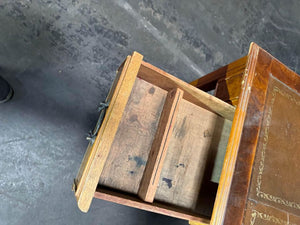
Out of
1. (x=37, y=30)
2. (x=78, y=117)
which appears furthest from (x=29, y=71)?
(x=78, y=117)

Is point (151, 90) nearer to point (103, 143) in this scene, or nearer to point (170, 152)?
point (170, 152)

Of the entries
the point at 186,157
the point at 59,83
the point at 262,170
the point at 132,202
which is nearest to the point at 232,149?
the point at 262,170

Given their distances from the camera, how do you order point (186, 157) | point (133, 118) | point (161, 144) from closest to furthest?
point (161, 144)
point (133, 118)
point (186, 157)

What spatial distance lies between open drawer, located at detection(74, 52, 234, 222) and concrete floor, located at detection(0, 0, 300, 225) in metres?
0.59

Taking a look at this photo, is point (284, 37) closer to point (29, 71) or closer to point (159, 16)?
point (159, 16)

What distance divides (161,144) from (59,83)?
43.5 inches

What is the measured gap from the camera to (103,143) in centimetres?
107

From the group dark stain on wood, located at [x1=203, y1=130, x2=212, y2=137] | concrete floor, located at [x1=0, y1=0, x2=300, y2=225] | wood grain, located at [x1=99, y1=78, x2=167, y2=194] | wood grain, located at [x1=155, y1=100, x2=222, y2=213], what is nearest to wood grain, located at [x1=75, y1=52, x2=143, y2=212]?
wood grain, located at [x1=99, y1=78, x2=167, y2=194]

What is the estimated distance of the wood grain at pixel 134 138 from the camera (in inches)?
52.9

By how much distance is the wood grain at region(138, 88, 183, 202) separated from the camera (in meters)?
1.27

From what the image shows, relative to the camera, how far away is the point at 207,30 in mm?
2631

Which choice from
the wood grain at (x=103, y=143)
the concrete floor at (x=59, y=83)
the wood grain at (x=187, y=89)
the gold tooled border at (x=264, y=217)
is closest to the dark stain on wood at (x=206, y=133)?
the wood grain at (x=187, y=89)

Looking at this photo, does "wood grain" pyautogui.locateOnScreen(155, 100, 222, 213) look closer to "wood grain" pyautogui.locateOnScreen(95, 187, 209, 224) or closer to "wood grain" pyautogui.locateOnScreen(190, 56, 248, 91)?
"wood grain" pyautogui.locateOnScreen(95, 187, 209, 224)

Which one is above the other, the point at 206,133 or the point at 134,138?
the point at 206,133
